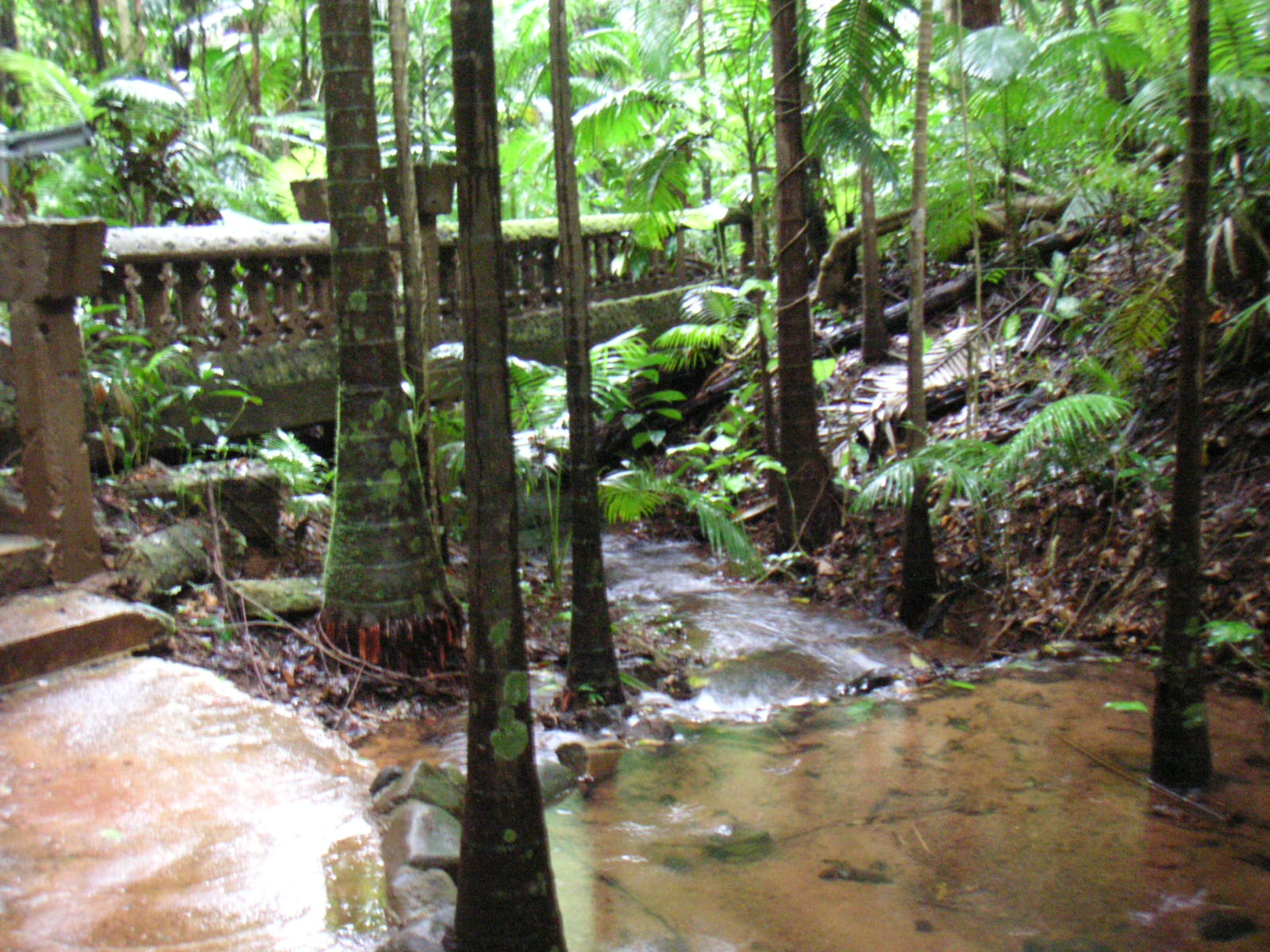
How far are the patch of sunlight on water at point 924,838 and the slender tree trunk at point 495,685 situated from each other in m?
0.68

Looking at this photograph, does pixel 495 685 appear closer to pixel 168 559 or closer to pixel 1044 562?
pixel 168 559

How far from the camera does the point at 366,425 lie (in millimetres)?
4828

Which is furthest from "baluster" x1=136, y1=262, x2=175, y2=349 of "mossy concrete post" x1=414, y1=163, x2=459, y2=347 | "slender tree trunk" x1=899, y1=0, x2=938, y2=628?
"slender tree trunk" x1=899, y1=0, x2=938, y2=628

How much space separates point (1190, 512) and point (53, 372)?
5.01m

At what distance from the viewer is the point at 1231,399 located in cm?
615

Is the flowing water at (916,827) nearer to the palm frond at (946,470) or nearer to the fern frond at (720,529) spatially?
the fern frond at (720,529)

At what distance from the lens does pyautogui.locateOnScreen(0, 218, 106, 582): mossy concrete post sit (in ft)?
15.7

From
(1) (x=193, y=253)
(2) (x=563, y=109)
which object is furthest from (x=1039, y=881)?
(1) (x=193, y=253)

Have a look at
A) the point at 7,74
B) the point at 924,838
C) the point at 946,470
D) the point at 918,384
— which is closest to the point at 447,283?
the point at 918,384

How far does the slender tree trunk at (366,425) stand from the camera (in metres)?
4.68

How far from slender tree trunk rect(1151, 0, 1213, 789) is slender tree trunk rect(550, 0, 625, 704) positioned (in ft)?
7.84

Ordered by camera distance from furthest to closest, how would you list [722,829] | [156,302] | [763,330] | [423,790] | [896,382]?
[896,382], [763,330], [156,302], [722,829], [423,790]

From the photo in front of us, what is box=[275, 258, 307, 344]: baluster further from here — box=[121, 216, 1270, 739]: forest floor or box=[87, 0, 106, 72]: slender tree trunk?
box=[87, 0, 106, 72]: slender tree trunk

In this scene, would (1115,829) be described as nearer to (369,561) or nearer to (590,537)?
(590,537)
